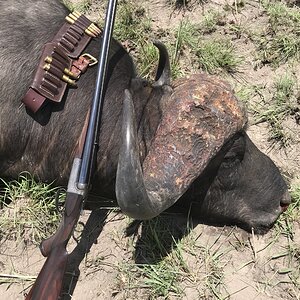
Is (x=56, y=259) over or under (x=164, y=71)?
under

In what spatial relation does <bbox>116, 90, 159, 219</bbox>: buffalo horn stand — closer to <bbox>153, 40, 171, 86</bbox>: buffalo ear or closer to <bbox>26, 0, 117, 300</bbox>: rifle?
<bbox>26, 0, 117, 300</bbox>: rifle

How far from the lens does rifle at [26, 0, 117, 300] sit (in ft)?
11.1

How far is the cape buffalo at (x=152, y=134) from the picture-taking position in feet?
10.9

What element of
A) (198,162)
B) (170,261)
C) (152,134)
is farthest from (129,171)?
(170,261)

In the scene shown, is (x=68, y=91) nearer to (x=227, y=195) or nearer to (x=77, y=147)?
(x=77, y=147)

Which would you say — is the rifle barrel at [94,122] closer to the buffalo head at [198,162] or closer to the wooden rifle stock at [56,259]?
the wooden rifle stock at [56,259]

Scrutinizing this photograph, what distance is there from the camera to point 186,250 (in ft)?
13.6

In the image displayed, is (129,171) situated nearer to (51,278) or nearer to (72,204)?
(72,204)

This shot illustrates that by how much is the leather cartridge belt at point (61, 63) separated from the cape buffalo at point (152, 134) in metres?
0.09

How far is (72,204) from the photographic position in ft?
11.5

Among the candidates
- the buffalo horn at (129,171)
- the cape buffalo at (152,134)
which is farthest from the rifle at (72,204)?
the buffalo horn at (129,171)

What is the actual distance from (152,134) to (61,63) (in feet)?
2.52

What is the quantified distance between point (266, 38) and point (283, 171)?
4.83ft

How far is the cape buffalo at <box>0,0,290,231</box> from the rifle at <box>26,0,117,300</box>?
7.4 inches
